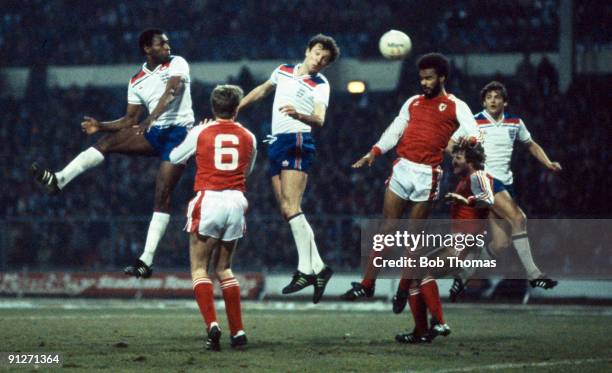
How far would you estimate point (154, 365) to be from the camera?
874 cm

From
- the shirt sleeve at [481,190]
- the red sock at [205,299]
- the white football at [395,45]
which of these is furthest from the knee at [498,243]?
the red sock at [205,299]

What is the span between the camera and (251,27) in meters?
32.7

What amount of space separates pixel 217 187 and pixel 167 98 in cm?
204

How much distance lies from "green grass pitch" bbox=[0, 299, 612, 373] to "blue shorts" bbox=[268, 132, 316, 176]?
1.90 m

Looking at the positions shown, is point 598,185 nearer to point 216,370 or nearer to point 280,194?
point 280,194

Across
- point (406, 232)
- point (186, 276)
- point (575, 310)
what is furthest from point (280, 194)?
point (186, 276)

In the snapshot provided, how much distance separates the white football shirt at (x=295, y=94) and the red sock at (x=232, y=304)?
2126mm

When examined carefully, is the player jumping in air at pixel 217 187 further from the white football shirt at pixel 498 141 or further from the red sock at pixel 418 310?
the white football shirt at pixel 498 141

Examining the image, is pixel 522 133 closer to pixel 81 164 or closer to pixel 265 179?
pixel 81 164

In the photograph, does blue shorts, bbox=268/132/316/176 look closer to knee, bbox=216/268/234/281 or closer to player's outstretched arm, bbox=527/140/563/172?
knee, bbox=216/268/234/281

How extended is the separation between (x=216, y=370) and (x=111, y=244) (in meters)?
14.3

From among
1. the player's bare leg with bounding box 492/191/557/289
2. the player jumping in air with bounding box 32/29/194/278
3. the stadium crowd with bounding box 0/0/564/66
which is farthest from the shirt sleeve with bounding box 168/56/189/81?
the stadium crowd with bounding box 0/0/564/66

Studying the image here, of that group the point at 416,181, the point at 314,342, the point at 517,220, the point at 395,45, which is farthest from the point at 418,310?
the point at 395,45

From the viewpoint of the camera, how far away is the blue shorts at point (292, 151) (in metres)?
11.4
